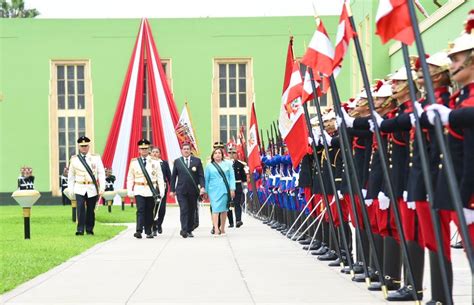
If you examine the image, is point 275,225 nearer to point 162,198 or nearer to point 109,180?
point 162,198

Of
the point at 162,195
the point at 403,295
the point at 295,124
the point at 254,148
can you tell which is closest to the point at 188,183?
the point at 162,195

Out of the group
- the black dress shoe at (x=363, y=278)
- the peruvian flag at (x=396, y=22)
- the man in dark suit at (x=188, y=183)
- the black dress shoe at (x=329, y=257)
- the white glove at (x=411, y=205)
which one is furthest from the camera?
the man in dark suit at (x=188, y=183)

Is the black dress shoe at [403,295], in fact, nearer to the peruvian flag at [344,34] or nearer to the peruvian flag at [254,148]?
the peruvian flag at [344,34]

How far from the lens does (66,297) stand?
9.05m

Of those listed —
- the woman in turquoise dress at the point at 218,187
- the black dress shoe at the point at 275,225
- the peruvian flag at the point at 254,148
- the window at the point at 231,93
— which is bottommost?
the black dress shoe at the point at 275,225

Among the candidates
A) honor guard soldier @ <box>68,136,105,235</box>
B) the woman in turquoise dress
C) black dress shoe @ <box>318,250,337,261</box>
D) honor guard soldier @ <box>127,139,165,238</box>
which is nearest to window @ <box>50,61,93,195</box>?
the woman in turquoise dress

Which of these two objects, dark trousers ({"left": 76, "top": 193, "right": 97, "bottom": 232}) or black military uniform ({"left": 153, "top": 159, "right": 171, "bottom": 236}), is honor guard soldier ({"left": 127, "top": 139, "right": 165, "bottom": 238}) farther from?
dark trousers ({"left": 76, "top": 193, "right": 97, "bottom": 232})

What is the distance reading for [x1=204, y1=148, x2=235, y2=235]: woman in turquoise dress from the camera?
19156 mm

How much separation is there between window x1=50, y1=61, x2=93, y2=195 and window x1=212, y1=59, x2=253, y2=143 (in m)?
5.79

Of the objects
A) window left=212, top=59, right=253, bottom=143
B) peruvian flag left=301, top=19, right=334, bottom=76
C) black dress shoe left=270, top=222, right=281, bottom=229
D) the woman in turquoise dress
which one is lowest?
black dress shoe left=270, top=222, right=281, bottom=229

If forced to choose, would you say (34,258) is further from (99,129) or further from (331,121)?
(99,129)

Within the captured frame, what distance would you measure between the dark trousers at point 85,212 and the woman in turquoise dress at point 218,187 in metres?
2.16

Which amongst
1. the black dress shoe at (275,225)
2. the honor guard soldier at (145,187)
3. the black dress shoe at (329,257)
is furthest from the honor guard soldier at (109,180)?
the black dress shoe at (329,257)

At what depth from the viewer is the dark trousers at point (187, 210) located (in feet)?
61.2
